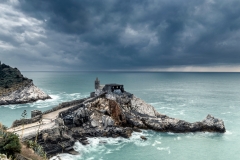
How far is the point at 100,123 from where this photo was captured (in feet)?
121

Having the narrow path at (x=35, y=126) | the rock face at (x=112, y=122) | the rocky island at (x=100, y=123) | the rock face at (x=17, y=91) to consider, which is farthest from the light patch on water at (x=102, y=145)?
the rock face at (x=17, y=91)

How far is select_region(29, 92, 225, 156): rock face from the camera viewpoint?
34562 millimetres

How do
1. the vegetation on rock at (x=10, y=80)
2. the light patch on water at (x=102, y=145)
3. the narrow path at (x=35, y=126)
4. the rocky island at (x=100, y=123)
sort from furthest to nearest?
the vegetation on rock at (x=10, y=80), the rocky island at (x=100, y=123), the narrow path at (x=35, y=126), the light patch on water at (x=102, y=145)

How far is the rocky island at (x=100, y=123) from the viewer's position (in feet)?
102

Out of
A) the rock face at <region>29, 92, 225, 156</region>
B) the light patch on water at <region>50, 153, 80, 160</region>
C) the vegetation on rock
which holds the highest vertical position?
the vegetation on rock

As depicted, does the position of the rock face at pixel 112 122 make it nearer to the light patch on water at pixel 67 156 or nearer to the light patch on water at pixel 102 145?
the light patch on water at pixel 102 145

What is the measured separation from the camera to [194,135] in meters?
37.0

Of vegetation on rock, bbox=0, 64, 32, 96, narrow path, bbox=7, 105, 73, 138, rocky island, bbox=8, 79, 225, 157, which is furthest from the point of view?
vegetation on rock, bbox=0, 64, 32, 96

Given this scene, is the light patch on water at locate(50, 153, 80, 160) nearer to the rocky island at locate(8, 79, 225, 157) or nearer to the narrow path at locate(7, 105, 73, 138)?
the rocky island at locate(8, 79, 225, 157)

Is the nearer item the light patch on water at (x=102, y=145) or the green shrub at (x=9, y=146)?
Answer: the green shrub at (x=9, y=146)

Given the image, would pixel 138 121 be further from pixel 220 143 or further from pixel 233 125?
pixel 233 125

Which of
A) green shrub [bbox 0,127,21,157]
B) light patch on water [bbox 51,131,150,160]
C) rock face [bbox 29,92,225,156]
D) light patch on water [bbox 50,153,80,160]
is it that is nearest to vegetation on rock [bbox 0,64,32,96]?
rock face [bbox 29,92,225,156]

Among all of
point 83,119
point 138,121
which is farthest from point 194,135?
point 83,119

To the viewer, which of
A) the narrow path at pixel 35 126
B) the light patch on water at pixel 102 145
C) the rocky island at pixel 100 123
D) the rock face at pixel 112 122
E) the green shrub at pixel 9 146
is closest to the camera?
the green shrub at pixel 9 146
